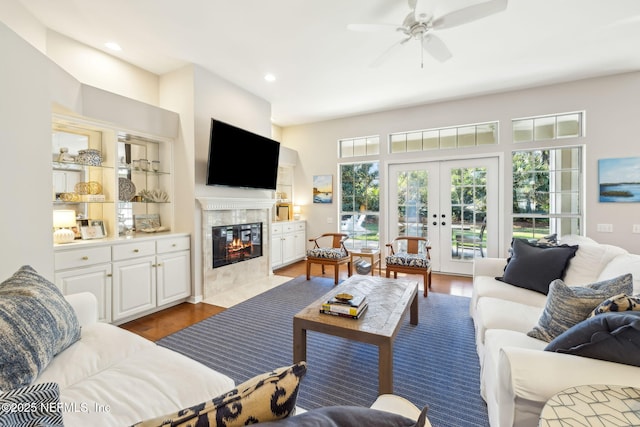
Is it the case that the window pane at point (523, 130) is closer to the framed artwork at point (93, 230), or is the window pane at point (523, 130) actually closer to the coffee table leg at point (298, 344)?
the coffee table leg at point (298, 344)

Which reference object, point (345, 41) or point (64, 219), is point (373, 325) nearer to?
point (345, 41)

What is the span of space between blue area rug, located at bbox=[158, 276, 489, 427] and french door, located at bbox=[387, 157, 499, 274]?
1.63 m

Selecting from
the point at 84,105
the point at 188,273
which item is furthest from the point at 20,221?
the point at 188,273

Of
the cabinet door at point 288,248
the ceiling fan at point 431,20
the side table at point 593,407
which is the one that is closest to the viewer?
the side table at point 593,407

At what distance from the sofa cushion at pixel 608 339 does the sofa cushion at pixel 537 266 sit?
1.34 metres

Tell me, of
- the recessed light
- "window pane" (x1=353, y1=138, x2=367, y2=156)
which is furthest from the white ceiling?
"window pane" (x1=353, y1=138, x2=367, y2=156)

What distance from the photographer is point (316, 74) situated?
3748mm

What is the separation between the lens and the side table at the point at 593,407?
857 millimetres

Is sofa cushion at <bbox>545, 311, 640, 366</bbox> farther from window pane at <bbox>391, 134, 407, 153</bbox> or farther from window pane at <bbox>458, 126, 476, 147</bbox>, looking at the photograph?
window pane at <bbox>391, 134, 407, 153</bbox>

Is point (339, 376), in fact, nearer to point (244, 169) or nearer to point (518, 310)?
point (518, 310)

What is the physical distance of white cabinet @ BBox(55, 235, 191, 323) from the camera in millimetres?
2541

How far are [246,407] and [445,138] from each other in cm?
509

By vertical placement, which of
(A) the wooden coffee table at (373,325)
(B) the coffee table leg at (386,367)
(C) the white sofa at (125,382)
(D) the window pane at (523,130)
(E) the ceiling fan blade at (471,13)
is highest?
(E) the ceiling fan blade at (471,13)

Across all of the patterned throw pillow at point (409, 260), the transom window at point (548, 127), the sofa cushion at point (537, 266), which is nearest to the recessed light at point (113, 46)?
the patterned throw pillow at point (409, 260)
